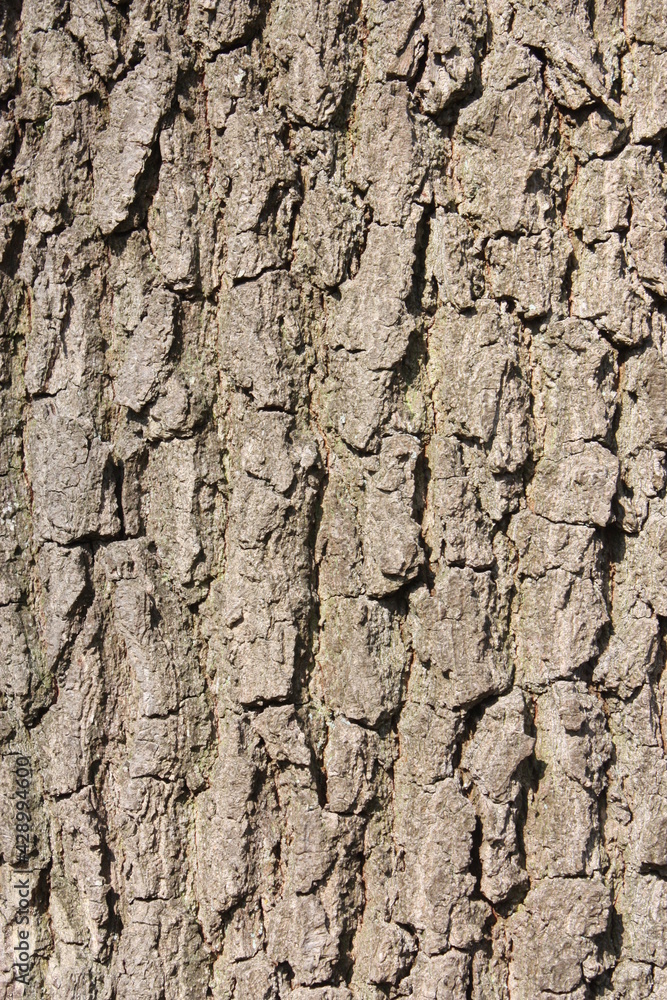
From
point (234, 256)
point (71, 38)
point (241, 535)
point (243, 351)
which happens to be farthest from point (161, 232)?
point (241, 535)


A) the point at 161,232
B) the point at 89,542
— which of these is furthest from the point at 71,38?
the point at 89,542

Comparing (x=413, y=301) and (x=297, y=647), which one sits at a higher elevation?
(x=413, y=301)

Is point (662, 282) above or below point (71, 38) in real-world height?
below

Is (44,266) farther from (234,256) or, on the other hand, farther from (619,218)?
(619,218)

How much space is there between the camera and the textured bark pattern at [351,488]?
1.48 metres

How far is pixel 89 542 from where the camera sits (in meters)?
1.53

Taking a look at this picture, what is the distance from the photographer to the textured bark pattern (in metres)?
1.48

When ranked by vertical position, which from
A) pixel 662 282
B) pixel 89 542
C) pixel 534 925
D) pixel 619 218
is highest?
pixel 619 218

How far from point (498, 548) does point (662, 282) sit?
1.88 ft

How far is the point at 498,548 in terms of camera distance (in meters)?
1.52

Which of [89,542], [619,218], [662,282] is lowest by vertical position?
[89,542]

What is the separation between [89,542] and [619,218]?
114cm

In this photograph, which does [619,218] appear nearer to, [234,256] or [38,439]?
[234,256]

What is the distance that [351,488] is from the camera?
1504mm
